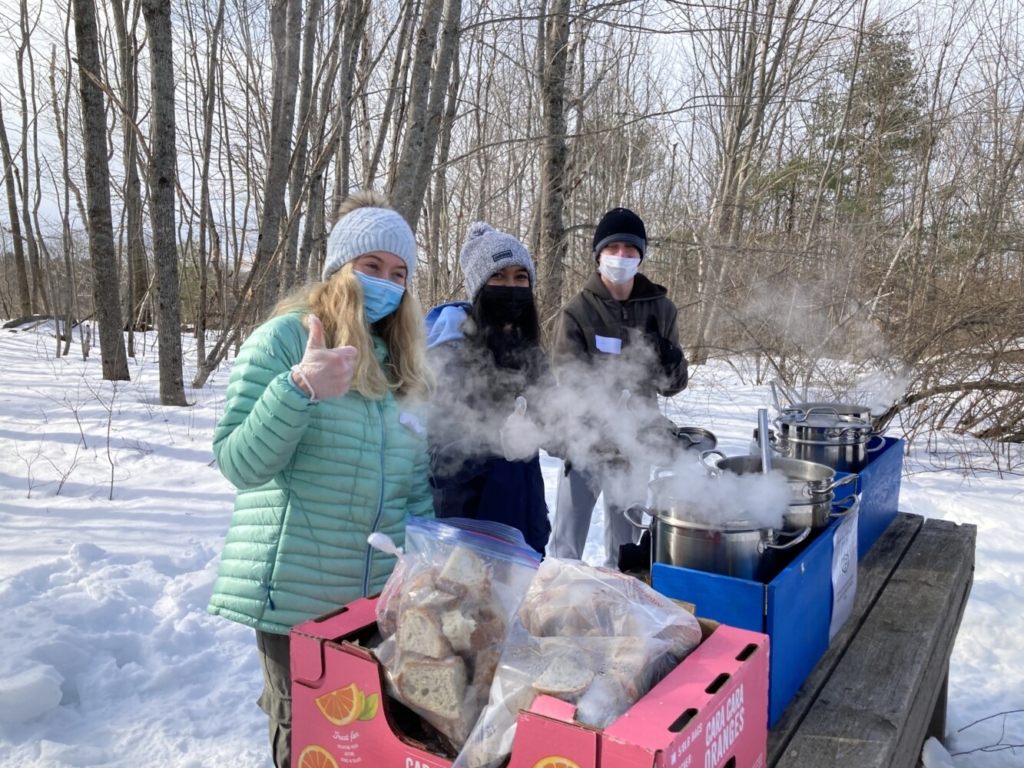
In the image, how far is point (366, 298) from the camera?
1.97m

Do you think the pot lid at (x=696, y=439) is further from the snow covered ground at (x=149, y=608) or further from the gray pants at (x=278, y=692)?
the snow covered ground at (x=149, y=608)

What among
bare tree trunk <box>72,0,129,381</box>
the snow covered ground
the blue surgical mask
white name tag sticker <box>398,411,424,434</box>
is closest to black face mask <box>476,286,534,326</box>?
the blue surgical mask

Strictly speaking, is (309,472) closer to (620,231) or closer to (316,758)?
(316,758)

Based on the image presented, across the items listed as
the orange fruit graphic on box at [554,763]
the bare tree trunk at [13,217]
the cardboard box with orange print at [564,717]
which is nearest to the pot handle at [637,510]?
the cardboard box with orange print at [564,717]

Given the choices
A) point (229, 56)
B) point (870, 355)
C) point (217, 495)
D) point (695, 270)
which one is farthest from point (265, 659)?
point (695, 270)

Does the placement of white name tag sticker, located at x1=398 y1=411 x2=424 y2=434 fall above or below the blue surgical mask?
below

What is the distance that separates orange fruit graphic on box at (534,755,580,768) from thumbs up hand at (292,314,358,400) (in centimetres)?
91

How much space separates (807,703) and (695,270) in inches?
570

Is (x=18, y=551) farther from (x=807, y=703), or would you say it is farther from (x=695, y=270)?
(x=695, y=270)

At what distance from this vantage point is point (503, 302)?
263cm

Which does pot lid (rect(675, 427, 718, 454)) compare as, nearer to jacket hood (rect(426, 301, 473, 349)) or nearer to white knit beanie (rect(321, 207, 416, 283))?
jacket hood (rect(426, 301, 473, 349))

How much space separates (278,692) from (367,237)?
3.98ft

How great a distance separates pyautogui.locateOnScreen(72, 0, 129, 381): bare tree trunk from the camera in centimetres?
715

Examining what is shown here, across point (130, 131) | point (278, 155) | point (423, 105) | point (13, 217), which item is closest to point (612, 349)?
point (423, 105)
